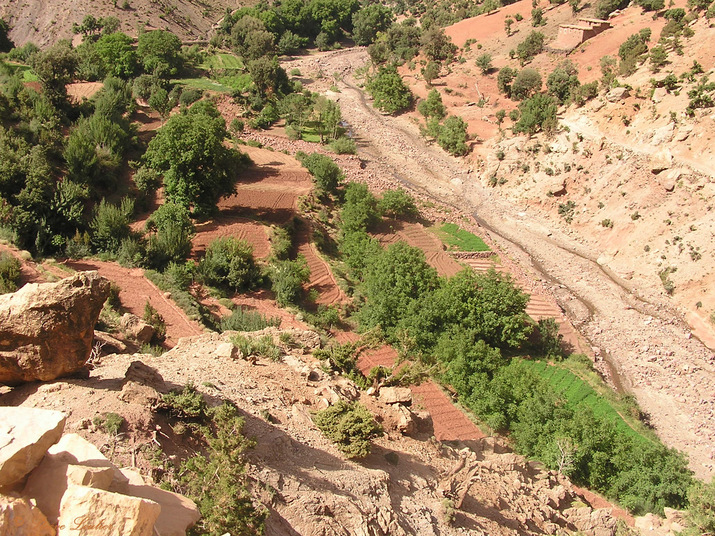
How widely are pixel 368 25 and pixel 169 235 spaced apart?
71935 mm

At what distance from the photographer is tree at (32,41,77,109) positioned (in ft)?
116

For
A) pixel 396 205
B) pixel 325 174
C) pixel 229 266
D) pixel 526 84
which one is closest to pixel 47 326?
pixel 229 266

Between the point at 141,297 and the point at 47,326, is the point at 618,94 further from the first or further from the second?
the point at 47,326

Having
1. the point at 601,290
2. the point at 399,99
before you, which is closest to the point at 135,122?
the point at 399,99

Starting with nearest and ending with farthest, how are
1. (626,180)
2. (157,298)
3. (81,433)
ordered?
(81,433), (157,298), (626,180)

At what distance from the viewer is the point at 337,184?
39.1 m

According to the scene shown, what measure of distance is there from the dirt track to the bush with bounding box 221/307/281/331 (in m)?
17.8

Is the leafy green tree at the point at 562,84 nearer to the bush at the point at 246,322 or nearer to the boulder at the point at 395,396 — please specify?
the bush at the point at 246,322

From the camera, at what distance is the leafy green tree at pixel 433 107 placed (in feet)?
175

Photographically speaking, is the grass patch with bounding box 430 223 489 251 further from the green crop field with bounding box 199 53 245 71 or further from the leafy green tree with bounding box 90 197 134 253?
the green crop field with bounding box 199 53 245 71

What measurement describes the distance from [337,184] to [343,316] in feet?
45.8

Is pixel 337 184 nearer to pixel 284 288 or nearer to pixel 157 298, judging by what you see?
pixel 284 288

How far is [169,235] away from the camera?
2608 centimetres

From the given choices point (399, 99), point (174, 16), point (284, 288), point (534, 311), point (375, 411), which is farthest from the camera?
point (174, 16)
